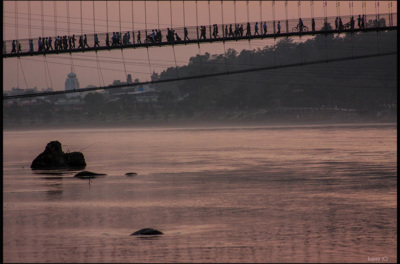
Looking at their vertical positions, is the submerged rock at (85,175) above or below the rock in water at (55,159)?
below

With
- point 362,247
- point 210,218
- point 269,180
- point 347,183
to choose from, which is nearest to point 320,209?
point 210,218

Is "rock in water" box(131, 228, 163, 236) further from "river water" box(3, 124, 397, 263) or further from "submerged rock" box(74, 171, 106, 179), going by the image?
"submerged rock" box(74, 171, 106, 179)

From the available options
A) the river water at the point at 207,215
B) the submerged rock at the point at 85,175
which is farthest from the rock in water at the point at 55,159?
the submerged rock at the point at 85,175

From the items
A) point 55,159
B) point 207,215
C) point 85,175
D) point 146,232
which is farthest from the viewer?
point 55,159

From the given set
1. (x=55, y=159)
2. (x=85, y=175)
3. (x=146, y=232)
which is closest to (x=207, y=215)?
(x=146, y=232)

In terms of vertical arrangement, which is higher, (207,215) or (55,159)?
(55,159)

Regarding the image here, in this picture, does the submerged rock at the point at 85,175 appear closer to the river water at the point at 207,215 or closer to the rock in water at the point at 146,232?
the river water at the point at 207,215

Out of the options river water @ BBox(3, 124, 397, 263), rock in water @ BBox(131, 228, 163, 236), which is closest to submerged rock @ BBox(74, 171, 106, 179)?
river water @ BBox(3, 124, 397, 263)

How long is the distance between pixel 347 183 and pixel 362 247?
22.1 metres

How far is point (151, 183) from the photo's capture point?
5134cm

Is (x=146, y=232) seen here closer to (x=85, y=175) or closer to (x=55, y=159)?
(x=85, y=175)

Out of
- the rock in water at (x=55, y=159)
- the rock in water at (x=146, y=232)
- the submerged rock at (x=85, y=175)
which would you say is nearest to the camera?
the rock in water at (x=146, y=232)

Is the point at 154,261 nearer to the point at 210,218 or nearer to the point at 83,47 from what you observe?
the point at 210,218

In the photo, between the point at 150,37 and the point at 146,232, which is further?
the point at 150,37
